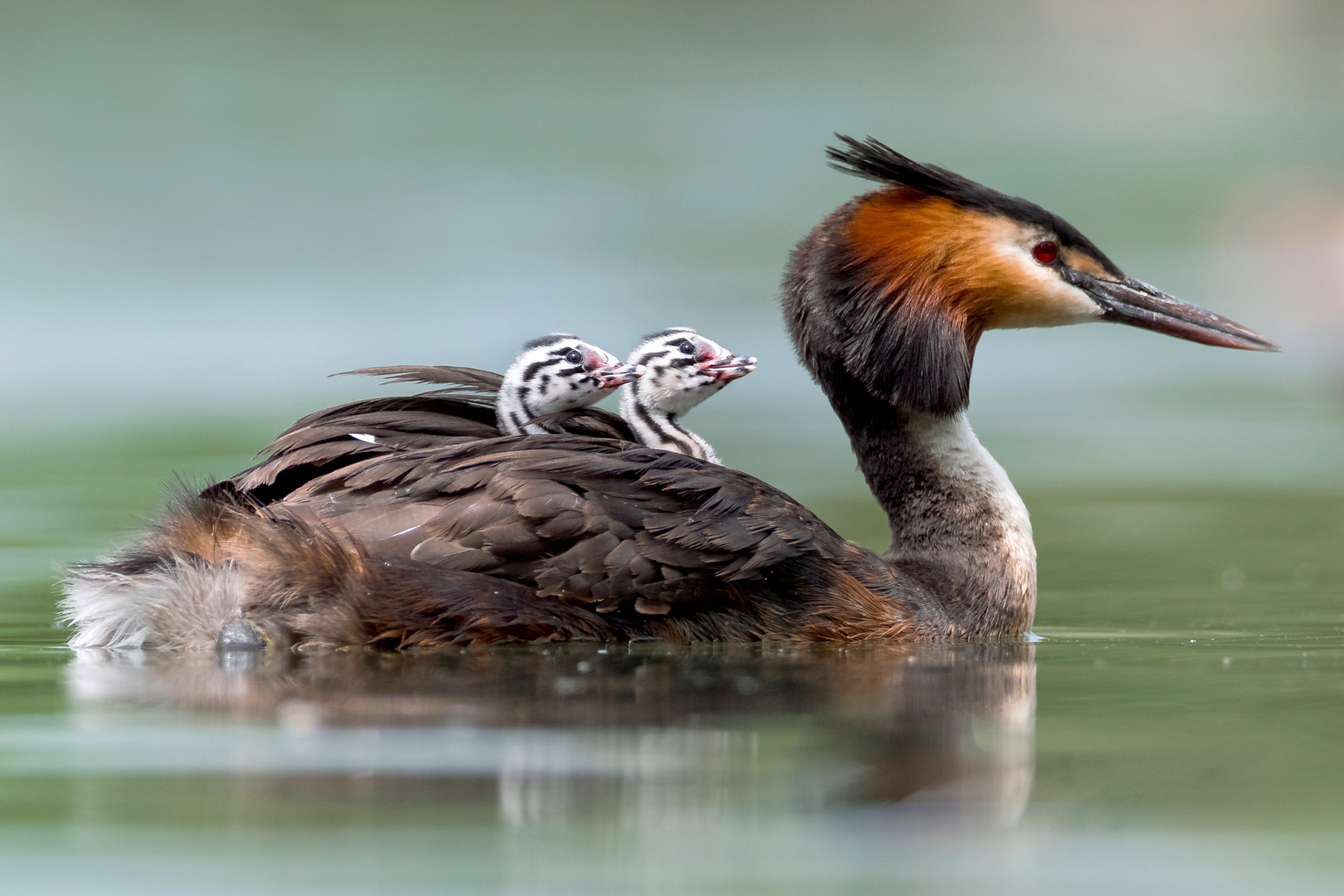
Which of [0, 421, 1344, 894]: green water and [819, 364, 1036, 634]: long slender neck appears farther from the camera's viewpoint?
[819, 364, 1036, 634]: long slender neck

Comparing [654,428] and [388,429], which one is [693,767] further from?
[654,428]

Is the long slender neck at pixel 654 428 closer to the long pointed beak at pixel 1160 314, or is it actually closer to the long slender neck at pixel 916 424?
the long slender neck at pixel 916 424

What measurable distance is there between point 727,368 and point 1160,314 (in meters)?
1.63

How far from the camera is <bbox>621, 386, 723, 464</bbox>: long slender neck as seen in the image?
6914 mm

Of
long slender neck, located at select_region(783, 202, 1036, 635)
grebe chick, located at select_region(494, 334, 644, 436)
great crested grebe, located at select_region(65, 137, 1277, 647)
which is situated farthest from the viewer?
grebe chick, located at select_region(494, 334, 644, 436)

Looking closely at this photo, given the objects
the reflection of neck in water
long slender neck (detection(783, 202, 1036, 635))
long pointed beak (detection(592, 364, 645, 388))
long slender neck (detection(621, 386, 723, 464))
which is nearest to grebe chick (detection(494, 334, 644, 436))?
long pointed beak (detection(592, 364, 645, 388))

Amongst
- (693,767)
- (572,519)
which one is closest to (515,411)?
(572,519)

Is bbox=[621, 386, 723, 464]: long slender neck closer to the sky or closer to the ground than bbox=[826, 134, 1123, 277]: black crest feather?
closer to the ground

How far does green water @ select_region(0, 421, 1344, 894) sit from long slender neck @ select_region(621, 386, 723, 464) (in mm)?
1076

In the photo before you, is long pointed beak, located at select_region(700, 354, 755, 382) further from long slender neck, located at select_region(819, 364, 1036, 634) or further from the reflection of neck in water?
the reflection of neck in water

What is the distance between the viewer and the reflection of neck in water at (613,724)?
3912 mm

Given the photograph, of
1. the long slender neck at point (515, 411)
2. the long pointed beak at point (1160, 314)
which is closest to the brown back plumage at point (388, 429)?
the long slender neck at point (515, 411)

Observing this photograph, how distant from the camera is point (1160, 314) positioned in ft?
23.1

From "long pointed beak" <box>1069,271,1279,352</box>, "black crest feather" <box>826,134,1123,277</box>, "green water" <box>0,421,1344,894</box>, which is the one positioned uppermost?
"black crest feather" <box>826,134,1123,277</box>
